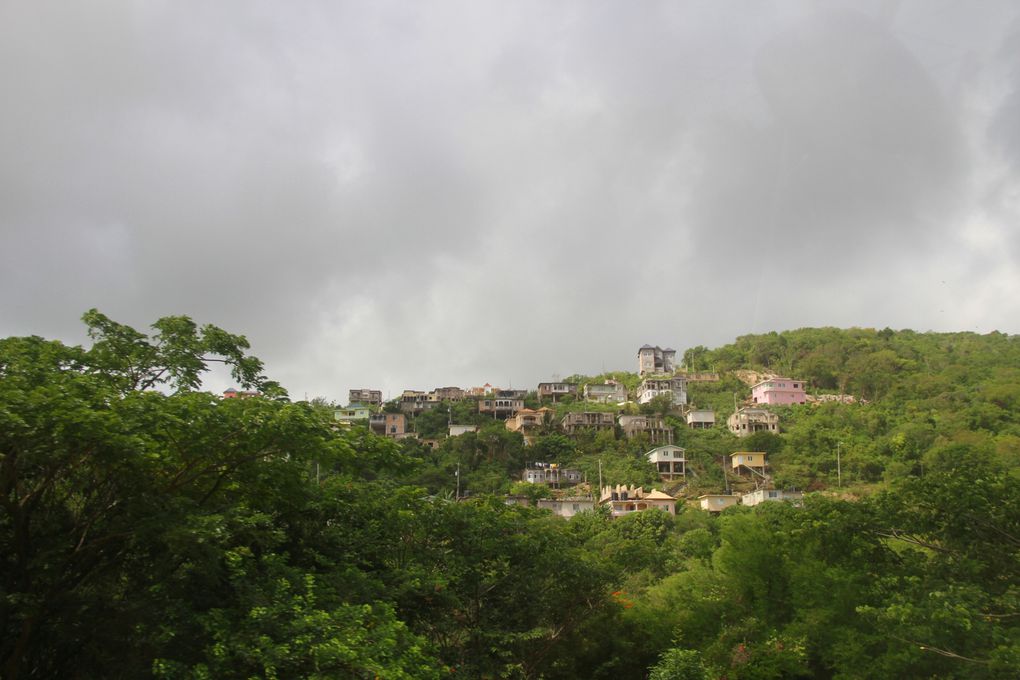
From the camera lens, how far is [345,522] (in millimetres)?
12852

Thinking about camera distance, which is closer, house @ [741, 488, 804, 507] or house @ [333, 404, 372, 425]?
house @ [741, 488, 804, 507]

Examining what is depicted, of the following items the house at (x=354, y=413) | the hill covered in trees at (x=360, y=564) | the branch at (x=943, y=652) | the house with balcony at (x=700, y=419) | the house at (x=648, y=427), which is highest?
the house at (x=354, y=413)

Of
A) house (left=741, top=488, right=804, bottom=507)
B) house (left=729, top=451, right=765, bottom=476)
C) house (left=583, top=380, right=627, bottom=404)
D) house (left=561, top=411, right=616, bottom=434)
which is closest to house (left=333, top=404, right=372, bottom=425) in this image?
house (left=561, top=411, right=616, bottom=434)

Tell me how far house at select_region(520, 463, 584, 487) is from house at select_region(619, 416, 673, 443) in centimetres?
851

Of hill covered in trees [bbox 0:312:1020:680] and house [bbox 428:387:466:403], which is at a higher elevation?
house [bbox 428:387:466:403]

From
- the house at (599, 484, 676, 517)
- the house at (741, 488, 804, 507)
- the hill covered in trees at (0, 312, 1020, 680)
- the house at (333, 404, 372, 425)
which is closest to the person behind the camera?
the hill covered in trees at (0, 312, 1020, 680)

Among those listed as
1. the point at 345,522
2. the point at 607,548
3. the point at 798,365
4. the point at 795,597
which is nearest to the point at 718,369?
the point at 798,365

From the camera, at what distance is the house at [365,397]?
81.6 m

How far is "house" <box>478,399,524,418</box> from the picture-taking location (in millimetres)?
74188

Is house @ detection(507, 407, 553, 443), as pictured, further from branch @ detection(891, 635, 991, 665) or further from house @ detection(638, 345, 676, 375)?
branch @ detection(891, 635, 991, 665)

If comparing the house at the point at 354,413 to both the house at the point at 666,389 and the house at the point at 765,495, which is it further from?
the house at the point at 765,495

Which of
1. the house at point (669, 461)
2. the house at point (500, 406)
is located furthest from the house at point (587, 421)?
the house at point (500, 406)

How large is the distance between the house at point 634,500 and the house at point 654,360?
36.1 m

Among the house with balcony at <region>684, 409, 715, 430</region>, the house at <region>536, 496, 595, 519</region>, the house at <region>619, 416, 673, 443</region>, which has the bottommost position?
the house at <region>536, 496, 595, 519</region>
